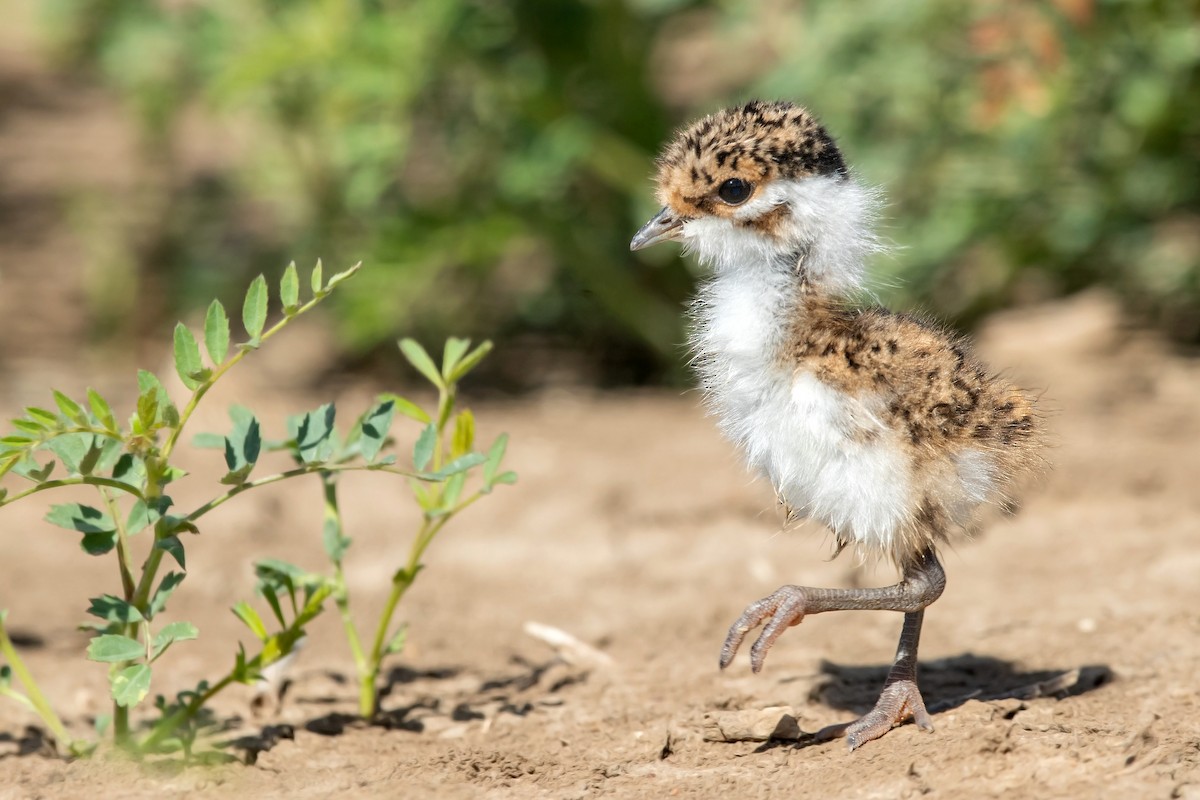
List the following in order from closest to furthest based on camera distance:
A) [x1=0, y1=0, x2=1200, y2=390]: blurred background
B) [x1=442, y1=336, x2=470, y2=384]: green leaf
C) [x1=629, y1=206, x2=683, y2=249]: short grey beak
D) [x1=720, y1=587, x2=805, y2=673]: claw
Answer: [x1=720, y1=587, x2=805, y2=673]: claw → [x1=442, y1=336, x2=470, y2=384]: green leaf → [x1=629, y1=206, x2=683, y2=249]: short grey beak → [x1=0, y1=0, x2=1200, y2=390]: blurred background

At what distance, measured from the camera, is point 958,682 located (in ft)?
14.0

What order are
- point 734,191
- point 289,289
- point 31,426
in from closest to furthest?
1. point 31,426
2. point 289,289
3. point 734,191

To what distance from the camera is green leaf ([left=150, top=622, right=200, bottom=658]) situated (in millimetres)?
3352

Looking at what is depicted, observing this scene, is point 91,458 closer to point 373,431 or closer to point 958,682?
point 373,431

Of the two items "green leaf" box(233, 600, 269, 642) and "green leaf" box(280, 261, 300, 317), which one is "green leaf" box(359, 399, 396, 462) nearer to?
"green leaf" box(280, 261, 300, 317)

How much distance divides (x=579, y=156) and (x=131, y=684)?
13.8ft

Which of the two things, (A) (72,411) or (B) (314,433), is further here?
(B) (314,433)

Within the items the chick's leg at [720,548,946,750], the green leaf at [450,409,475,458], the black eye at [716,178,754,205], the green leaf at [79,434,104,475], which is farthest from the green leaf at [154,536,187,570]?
the black eye at [716,178,754,205]

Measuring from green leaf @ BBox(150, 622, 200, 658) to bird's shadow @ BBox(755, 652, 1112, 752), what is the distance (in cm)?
153

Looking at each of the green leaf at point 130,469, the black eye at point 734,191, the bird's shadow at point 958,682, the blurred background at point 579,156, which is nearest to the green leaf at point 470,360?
the black eye at point 734,191

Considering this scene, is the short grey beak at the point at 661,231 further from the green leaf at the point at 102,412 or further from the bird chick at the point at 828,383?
the green leaf at the point at 102,412

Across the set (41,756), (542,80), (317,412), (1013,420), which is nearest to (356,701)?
(41,756)

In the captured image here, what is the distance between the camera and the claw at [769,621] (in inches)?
138

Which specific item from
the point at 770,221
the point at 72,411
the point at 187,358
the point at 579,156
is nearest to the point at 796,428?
the point at 770,221
